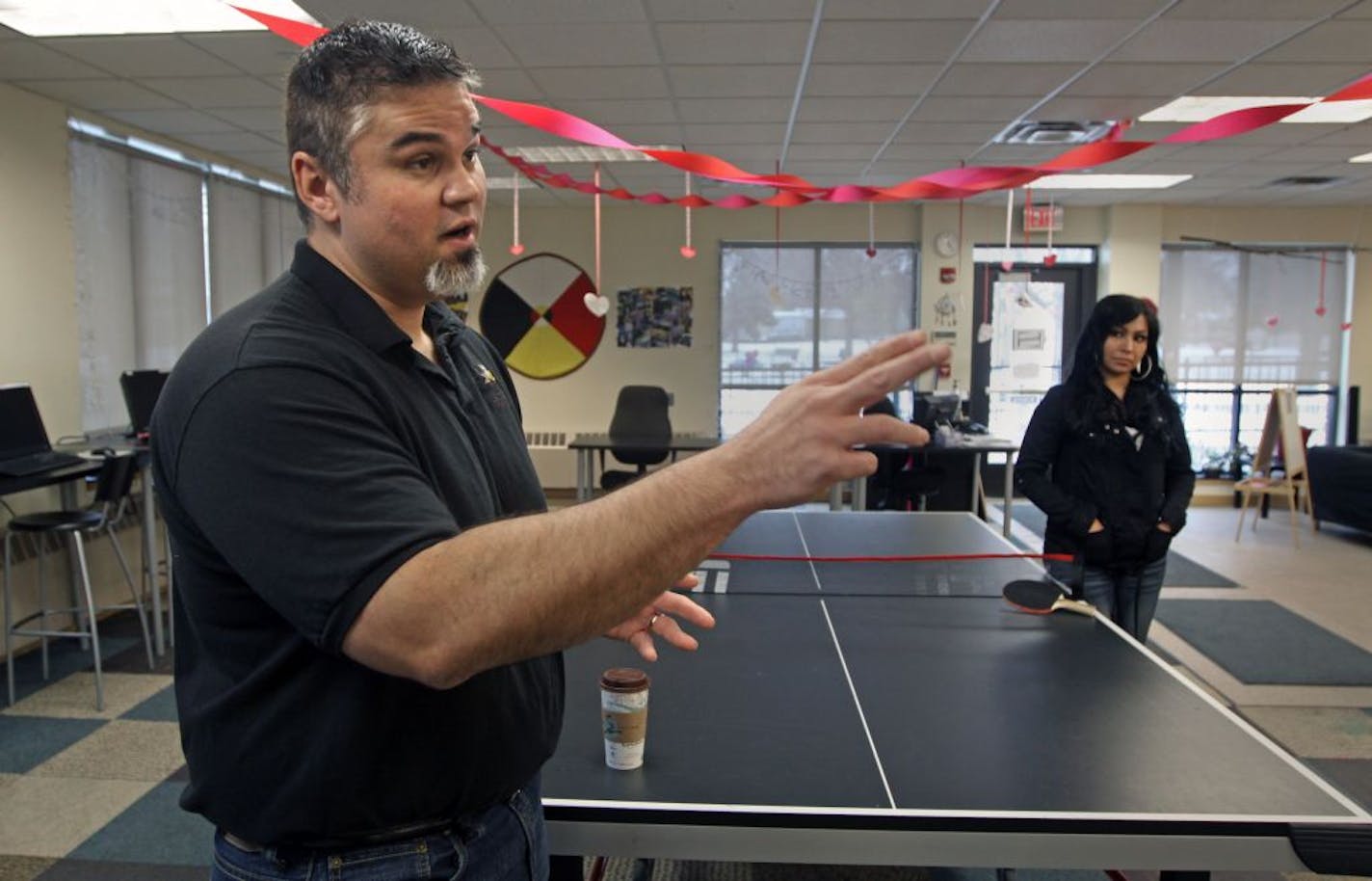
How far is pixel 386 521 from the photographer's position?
0.76 m

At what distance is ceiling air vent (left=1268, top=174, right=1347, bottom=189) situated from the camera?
724cm

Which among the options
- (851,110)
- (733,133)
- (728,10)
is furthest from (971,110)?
(728,10)

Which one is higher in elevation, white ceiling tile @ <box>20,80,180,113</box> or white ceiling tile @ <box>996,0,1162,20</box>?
white ceiling tile @ <box>996,0,1162,20</box>

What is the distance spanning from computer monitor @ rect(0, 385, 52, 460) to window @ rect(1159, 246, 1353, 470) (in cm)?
869

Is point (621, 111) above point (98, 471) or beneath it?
above

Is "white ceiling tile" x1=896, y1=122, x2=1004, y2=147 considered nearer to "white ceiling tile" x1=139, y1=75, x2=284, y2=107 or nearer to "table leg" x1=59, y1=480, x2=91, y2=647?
"white ceiling tile" x1=139, y1=75, x2=284, y2=107

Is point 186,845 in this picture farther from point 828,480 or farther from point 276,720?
point 828,480

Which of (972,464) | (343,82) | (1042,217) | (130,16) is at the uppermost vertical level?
(130,16)

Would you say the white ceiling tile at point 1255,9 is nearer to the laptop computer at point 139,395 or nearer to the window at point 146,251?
the laptop computer at point 139,395

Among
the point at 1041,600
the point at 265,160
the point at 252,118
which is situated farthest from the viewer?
the point at 265,160

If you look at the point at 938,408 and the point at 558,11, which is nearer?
the point at 558,11

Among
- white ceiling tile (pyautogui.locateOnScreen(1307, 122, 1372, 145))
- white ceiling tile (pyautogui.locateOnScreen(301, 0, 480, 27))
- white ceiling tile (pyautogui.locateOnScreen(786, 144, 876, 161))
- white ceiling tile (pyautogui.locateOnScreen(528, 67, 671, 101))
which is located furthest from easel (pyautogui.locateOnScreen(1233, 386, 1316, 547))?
white ceiling tile (pyautogui.locateOnScreen(301, 0, 480, 27))

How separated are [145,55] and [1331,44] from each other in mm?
5261

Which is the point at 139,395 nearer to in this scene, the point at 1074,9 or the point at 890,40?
the point at 890,40
